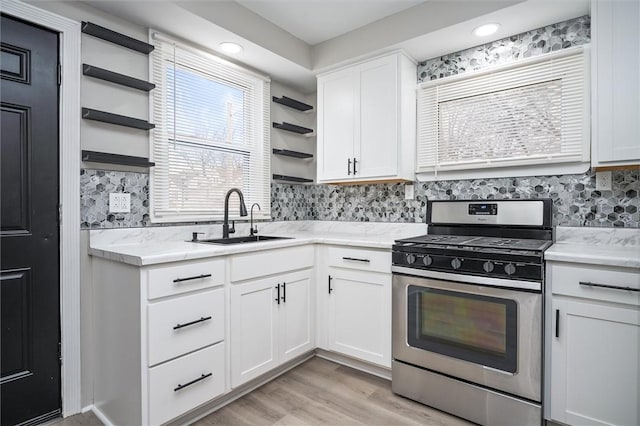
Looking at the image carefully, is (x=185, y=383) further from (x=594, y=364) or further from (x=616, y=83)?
(x=616, y=83)

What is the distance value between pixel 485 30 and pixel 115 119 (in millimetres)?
2428

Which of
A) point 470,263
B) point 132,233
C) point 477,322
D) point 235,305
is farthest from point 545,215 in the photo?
point 132,233

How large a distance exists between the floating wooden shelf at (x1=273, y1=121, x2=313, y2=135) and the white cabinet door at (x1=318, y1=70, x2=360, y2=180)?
365 mm

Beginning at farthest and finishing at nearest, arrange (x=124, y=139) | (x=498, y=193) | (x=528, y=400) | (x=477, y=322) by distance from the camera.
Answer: (x=498, y=193) < (x=124, y=139) < (x=477, y=322) < (x=528, y=400)

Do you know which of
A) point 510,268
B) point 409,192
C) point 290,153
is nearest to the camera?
point 510,268

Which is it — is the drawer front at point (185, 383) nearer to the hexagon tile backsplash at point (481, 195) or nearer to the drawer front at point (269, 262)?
the drawer front at point (269, 262)

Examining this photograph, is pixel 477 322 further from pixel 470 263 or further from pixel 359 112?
pixel 359 112

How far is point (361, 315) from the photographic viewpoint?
7.82 feet

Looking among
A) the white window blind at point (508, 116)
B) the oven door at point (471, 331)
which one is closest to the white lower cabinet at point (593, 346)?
the oven door at point (471, 331)

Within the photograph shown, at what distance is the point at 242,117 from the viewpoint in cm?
287

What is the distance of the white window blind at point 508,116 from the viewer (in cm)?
214

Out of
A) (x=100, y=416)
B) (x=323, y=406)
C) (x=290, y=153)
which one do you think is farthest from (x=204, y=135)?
(x=323, y=406)

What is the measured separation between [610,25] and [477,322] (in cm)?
171

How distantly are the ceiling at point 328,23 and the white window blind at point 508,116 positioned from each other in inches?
10.8
